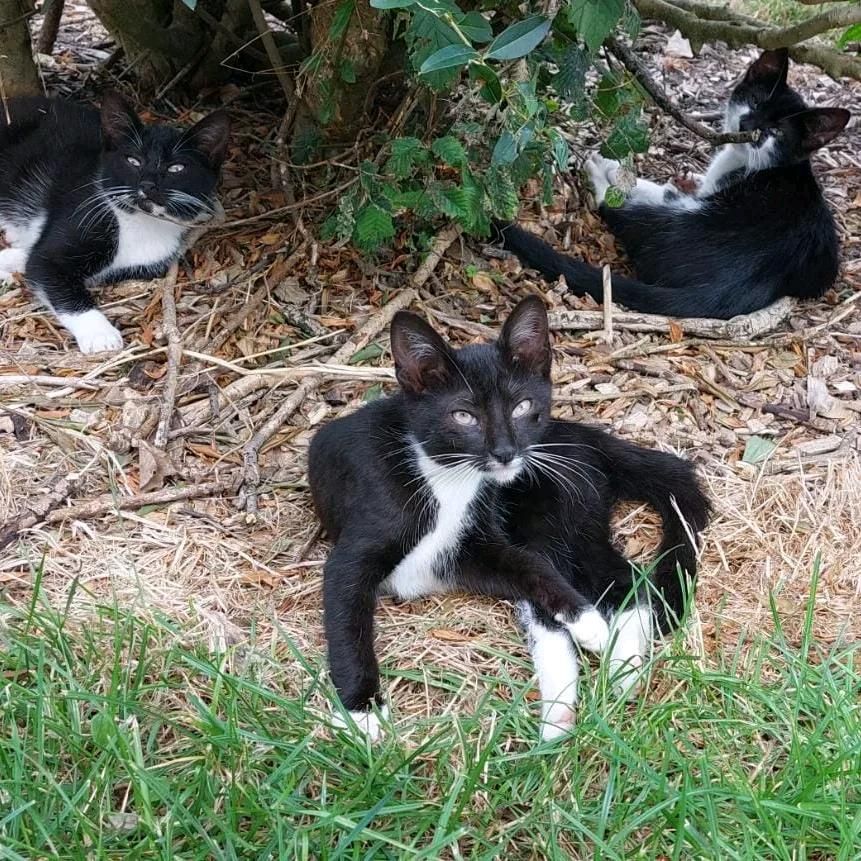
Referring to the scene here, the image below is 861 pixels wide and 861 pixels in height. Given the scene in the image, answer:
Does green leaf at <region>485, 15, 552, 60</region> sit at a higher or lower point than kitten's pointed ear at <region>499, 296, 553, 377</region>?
higher

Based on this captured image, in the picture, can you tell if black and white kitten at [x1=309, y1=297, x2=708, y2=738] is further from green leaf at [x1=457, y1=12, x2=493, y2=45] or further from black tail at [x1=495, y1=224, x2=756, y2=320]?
black tail at [x1=495, y1=224, x2=756, y2=320]

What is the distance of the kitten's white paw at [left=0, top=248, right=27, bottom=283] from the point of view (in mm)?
4430

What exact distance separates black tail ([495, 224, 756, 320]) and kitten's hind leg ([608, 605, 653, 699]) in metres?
1.75

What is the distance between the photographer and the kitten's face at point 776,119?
187 inches

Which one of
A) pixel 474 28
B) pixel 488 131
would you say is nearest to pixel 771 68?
pixel 488 131

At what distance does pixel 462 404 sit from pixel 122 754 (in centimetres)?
130

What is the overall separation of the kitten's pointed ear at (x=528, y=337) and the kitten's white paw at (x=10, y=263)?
241 cm

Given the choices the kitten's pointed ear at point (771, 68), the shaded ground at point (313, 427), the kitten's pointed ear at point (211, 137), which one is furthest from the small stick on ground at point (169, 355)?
the kitten's pointed ear at point (771, 68)

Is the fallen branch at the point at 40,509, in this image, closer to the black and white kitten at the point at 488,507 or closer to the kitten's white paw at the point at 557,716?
the black and white kitten at the point at 488,507

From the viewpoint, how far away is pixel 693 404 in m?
3.94

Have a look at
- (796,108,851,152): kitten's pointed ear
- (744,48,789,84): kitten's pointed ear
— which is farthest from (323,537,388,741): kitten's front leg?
(744,48,789,84): kitten's pointed ear

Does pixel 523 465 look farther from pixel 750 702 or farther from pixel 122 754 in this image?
pixel 122 754

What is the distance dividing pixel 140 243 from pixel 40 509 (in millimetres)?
1519

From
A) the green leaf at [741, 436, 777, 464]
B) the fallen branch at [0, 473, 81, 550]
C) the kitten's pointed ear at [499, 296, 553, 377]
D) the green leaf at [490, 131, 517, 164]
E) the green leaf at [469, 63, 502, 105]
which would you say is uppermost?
the green leaf at [469, 63, 502, 105]
